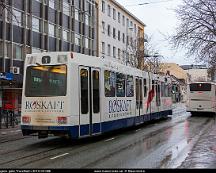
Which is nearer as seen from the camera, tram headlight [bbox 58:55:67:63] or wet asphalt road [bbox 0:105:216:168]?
wet asphalt road [bbox 0:105:216:168]

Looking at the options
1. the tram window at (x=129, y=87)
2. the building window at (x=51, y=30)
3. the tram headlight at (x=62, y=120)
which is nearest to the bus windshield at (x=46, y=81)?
the tram headlight at (x=62, y=120)

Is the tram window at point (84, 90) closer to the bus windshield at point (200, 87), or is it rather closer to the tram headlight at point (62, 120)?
the tram headlight at point (62, 120)

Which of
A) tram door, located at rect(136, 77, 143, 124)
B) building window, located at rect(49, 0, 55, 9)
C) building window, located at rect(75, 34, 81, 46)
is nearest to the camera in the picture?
tram door, located at rect(136, 77, 143, 124)

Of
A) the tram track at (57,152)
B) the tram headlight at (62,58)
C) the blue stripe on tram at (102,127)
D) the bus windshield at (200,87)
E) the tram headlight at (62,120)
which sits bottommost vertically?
the tram track at (57,152)

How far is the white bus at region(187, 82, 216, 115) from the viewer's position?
34094mm

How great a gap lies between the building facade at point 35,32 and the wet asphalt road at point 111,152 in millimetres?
11517

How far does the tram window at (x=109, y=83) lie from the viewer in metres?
16.3

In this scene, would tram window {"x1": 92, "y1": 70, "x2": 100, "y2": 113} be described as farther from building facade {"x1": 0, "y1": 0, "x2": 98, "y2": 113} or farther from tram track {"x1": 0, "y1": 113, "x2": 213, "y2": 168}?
building facade {"x1": 0, "y1": 0, "x2": 98, "y2": 113}

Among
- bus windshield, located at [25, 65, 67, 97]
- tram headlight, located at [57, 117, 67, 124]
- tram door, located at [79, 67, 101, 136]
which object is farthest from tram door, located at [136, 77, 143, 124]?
tram headlight, located at [57, 117, 67, 124]

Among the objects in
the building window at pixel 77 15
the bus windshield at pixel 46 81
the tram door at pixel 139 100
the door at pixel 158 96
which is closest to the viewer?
the bus windshield at pixel 46 81

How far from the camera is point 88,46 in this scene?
175 feet

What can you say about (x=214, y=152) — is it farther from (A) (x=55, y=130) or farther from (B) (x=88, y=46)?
(B) (x=88, y=46)

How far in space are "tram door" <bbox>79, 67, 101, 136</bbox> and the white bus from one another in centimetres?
2040

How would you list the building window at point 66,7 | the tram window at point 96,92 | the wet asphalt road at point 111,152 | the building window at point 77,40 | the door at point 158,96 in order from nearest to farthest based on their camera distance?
the wet asphalt road at point 111,152, the tram window at point 96,92, the door at point 158,96, the building window at point 66,7, the building window at point 77,40
